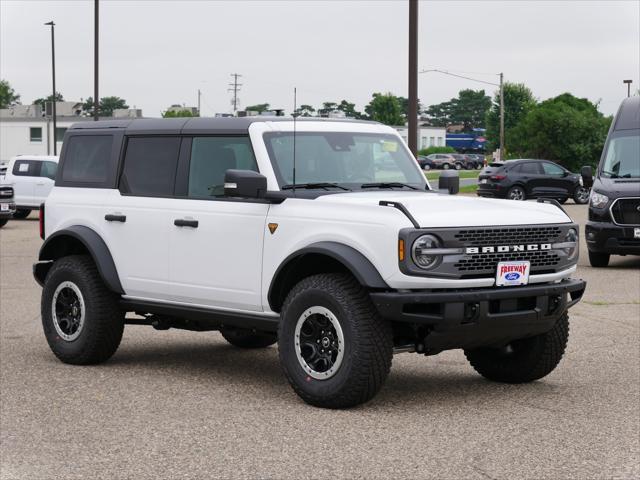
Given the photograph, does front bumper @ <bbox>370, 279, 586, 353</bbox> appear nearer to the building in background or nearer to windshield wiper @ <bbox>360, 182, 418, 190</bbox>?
windshield wiper @ <bbox>360, 182, 418, 190</bbox>

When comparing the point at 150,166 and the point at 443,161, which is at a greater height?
the point at 443,161

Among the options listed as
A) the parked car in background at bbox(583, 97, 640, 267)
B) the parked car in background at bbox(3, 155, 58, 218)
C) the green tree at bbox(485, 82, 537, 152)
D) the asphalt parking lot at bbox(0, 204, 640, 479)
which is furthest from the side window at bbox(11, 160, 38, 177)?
the green tree at bbox(485, 82, 537, 152)

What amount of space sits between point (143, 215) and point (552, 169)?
34552 mm

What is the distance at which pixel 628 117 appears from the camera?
783 inches

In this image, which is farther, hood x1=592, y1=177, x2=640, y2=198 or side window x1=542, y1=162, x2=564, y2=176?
side window x1=542, y1=162, x2=564, y2=176

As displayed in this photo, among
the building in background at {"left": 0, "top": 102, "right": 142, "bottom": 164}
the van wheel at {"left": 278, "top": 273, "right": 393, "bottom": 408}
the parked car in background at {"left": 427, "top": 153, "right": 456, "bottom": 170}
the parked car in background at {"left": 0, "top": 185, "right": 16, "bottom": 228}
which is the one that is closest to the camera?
the van wheel at {"left": 278, "top": 273, "right": 393, "bottom": 408}

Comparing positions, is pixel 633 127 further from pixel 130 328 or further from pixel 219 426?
pixel 219 426

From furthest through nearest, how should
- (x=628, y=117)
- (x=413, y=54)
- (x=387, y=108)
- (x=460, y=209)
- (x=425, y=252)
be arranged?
(x=387, y=108) → (x=413, y=54) → (x=628, y=117) → (x=460, y=209) → (x=425, y=252)

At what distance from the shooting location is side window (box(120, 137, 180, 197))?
30.9ft

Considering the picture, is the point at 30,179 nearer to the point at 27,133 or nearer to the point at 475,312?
the point at 475,312

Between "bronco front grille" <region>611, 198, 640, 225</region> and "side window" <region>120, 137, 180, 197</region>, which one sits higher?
"side window" <region>120, 137, 180, 197</region>

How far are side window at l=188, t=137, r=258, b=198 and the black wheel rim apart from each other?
132 cm

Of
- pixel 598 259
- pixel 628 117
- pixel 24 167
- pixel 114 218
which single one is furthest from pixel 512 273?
pixel 24 167

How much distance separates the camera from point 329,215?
26.5 ft
